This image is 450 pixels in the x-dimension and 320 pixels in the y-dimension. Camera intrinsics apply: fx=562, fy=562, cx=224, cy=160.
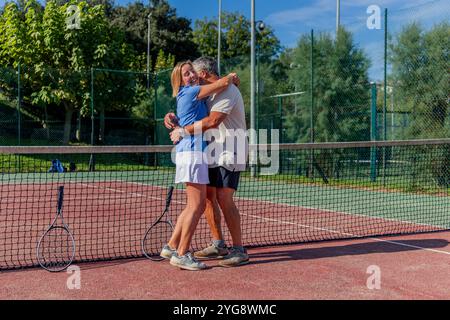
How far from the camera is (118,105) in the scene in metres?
24.3

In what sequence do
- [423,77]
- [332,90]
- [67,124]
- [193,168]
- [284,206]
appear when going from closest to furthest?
[193,168] → [284,206] → [423,77] → [332,90] → [67,124]

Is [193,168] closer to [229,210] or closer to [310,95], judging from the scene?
[229,210]

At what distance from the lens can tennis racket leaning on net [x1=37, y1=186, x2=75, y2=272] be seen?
16.1 ft

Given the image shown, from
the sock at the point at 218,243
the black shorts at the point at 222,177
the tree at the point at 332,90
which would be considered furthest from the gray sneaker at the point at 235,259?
the tree at the point at 332,90

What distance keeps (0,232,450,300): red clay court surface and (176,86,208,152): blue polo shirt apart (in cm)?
107

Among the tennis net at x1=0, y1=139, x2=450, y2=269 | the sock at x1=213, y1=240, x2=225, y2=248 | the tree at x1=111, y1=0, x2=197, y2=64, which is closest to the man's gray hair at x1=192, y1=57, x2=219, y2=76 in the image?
the tennis net at x1=0, y1=139, x2=450, y2=269

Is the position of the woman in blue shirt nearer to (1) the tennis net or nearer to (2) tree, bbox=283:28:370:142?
(1) the tennis net

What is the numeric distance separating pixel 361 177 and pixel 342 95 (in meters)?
2.98

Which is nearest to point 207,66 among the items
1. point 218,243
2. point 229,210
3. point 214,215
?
point 229,210

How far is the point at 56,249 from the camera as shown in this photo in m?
5.12

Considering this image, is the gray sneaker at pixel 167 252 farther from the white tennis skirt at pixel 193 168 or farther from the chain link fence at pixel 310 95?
the chain link fence at pixel 310 95

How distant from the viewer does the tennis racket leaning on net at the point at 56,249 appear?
4.91 m

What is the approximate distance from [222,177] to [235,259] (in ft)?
2.41
